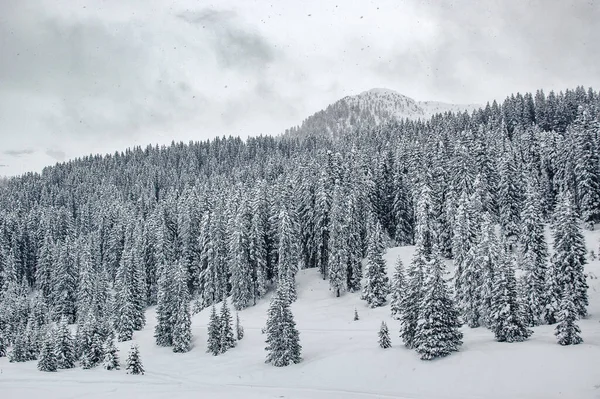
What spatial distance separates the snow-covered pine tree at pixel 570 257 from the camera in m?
36.3

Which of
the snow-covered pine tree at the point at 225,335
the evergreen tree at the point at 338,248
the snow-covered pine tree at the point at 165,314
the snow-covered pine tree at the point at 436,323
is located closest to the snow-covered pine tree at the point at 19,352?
the snow-covered pine tree at the point at 165,314

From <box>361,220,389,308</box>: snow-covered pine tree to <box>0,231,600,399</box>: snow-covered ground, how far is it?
5834 mm

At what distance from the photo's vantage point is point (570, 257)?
36.7 m

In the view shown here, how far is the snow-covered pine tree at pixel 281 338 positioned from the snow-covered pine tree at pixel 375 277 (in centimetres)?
1669

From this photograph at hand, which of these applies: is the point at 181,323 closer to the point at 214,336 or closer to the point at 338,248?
the point at 214,336

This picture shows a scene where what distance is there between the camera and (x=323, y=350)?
1511 inches

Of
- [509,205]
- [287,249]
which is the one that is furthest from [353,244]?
[509,205]

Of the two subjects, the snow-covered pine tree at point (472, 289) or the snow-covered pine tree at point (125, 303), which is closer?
the snow-covered pine tree at point (472, 289)

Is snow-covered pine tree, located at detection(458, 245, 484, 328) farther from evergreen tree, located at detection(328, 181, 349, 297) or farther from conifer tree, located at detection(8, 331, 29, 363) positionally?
conifer tree, located at detection(8, 331, 29, 363)

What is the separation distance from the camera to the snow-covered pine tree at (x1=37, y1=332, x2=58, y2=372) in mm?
38541

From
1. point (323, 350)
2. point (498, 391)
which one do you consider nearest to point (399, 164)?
point (323, 350)

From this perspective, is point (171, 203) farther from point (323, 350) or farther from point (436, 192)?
point (323, 350)

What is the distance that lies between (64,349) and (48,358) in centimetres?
263

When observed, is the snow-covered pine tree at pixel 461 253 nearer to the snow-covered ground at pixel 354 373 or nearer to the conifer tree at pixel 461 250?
the conifer tree at pixel 461 250
